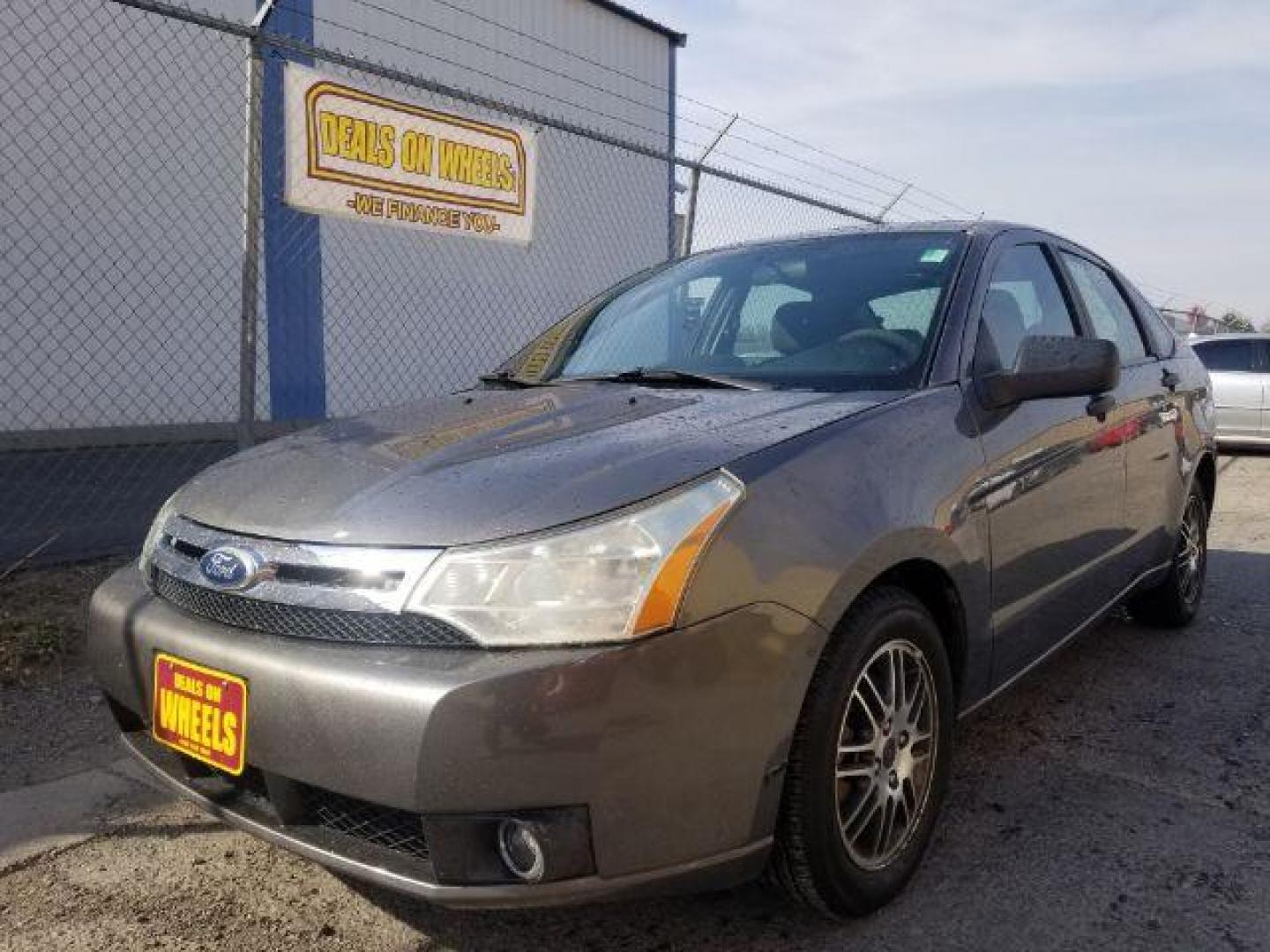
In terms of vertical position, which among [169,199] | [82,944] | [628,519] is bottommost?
[82,944]

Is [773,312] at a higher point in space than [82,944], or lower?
higher

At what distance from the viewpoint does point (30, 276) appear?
8.36 meters

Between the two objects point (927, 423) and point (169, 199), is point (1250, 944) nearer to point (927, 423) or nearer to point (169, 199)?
point (927, 423)

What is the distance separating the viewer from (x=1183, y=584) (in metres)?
4.25

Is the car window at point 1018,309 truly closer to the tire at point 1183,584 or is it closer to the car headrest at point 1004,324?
the car headrest at point 1004,324

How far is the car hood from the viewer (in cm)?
183

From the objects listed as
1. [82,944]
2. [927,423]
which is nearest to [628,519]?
[927,423]

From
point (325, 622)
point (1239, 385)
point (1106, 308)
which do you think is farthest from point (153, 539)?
point (1239, 385)

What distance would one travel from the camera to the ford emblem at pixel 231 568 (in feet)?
6.28

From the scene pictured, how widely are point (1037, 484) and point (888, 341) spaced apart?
547mm

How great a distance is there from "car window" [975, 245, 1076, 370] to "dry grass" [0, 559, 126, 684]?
3.22 meters

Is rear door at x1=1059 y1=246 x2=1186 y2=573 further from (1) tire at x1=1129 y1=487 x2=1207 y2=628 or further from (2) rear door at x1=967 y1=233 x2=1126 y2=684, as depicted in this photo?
(1) tire at x1=1129 y1=487 x2=1207 y2=628

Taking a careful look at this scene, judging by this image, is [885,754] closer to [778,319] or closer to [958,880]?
[958,880]

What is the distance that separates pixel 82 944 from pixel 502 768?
1139 mm
